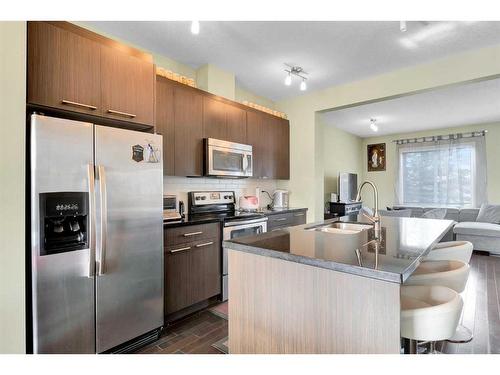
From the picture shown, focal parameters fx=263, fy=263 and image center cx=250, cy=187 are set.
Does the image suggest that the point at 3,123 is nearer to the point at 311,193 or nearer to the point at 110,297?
the point at 110,297

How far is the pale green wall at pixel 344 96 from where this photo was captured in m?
2.75

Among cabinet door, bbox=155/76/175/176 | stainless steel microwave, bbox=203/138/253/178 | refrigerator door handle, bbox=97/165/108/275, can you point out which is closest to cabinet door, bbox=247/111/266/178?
stainless steel microwave, bbox=203/138/253/178

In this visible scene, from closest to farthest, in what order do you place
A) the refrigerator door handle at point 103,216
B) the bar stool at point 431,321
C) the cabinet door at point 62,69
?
1. the bar stool at point 431,321
2. the cabinet door at point 62,69
3. the refrigerator door handle at point 103,216

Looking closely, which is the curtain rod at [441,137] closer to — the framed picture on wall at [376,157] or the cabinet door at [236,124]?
the framed picture on wall at [376,157]

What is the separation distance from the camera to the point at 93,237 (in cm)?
166

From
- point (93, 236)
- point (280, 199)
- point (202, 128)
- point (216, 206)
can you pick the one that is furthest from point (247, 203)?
point (93, 236)

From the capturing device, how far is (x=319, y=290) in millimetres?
1195

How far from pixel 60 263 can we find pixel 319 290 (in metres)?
1.47

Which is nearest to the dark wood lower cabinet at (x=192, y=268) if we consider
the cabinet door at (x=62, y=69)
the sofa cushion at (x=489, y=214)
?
the cabinet door at (x=62, y=69)

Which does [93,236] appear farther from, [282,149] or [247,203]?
[282,149]

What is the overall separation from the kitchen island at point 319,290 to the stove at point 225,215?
1.20m
